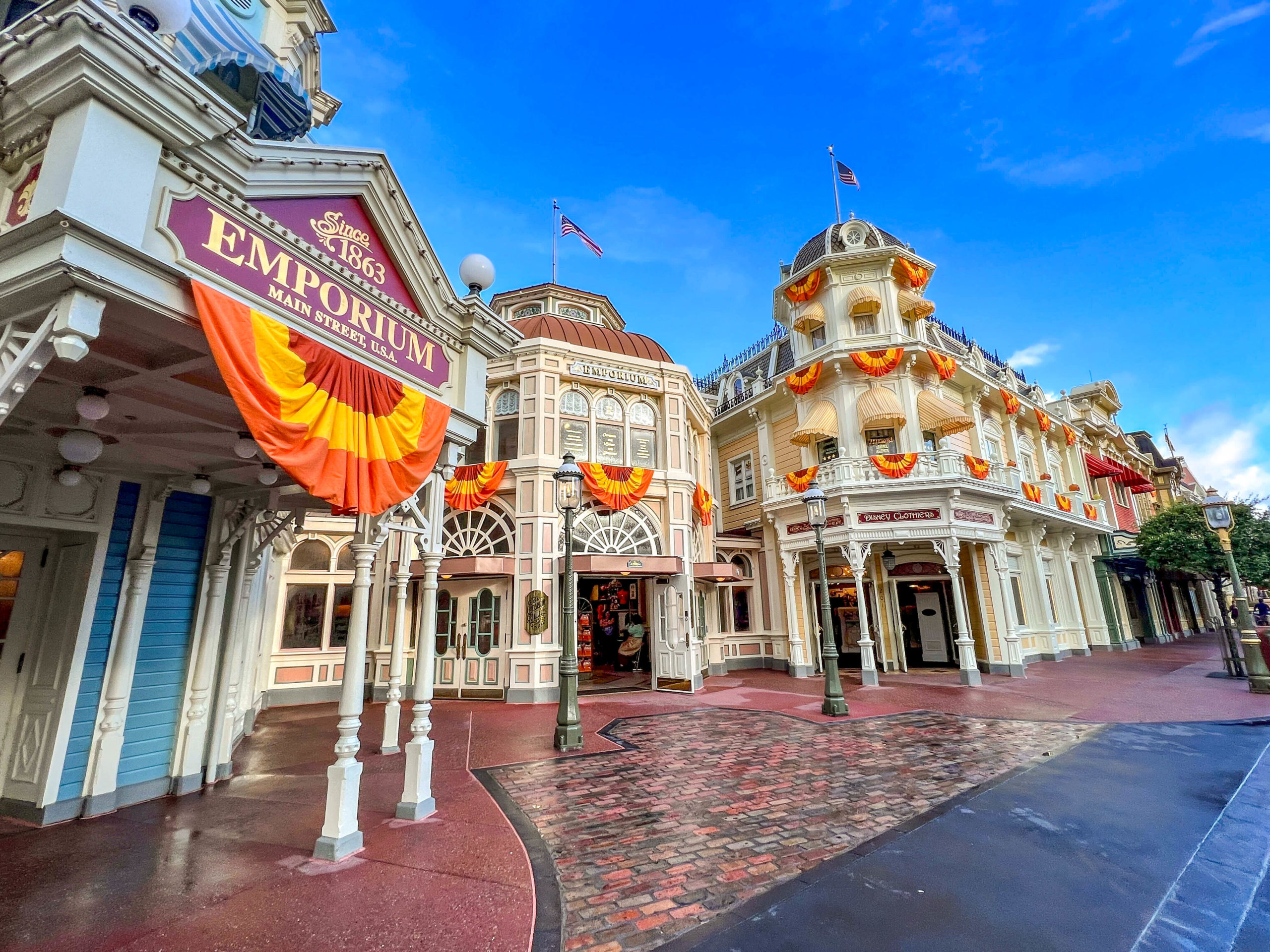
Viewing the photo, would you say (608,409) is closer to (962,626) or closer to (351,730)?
(351,730)

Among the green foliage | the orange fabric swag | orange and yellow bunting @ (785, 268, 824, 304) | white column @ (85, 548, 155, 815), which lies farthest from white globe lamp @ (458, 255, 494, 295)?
the green foliage

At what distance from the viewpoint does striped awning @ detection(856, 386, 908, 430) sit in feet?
53.5

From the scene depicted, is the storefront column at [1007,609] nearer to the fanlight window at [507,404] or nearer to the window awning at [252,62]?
the fanlight window at [507,404]

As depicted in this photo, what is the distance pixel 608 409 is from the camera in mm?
15031

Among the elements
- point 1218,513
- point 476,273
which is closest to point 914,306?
point 1218,513

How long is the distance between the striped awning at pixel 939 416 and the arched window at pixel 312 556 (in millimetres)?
17387

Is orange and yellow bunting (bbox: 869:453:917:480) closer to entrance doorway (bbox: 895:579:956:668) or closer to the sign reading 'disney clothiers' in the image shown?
entrance doorway (bbox: 895:579:956:668)

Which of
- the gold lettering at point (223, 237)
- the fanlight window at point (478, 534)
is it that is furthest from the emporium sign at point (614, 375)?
the gold lettering at point (223, 237)

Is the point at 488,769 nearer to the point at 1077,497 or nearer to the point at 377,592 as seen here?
the point at 377,592

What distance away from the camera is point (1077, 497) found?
22656mm

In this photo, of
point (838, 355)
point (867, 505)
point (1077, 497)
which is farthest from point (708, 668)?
point (1077, 497)

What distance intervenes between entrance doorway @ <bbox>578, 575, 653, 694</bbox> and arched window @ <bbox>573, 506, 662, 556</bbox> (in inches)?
139

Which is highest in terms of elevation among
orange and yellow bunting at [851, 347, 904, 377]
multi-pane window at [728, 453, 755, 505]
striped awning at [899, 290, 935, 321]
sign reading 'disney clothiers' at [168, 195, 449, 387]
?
striped awning at [899, 290, 935, 321]

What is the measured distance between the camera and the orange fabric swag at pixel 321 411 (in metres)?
3.54
